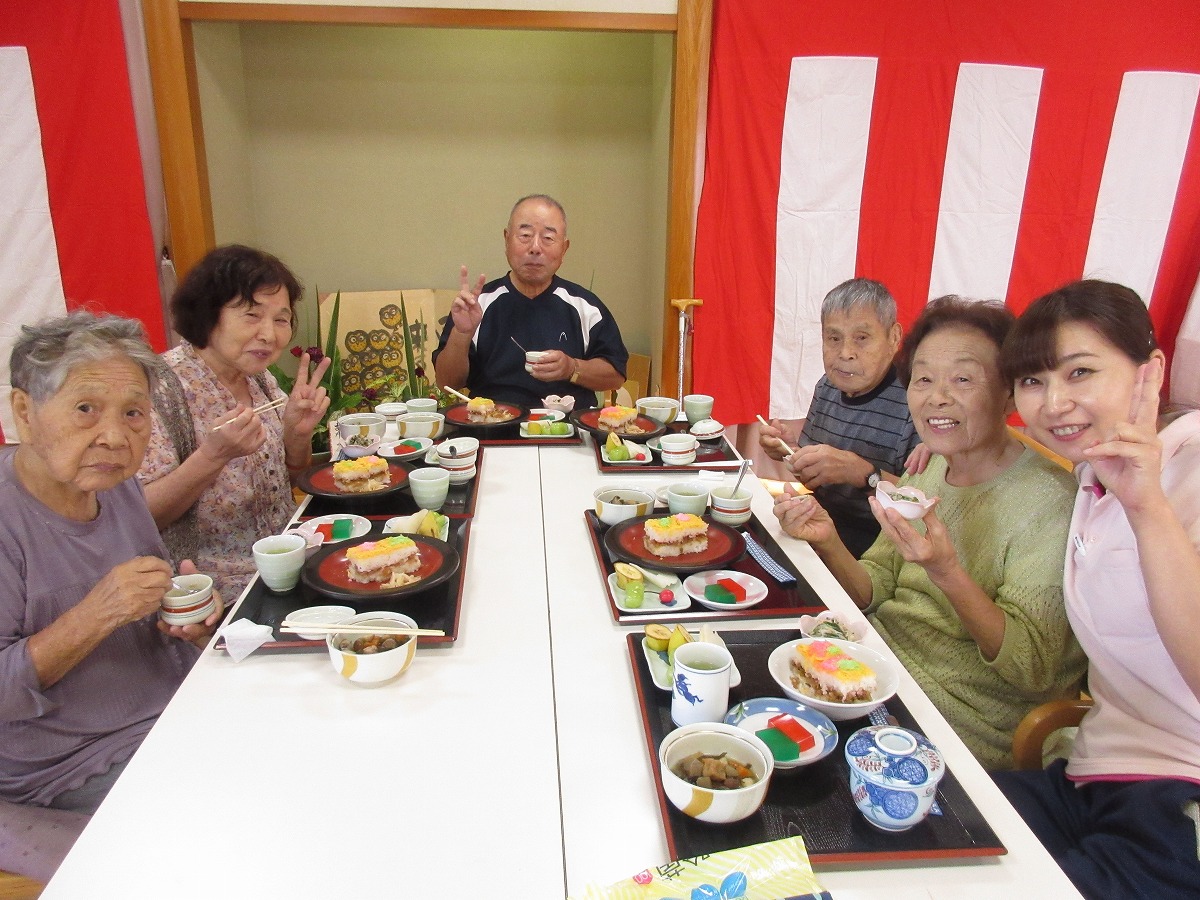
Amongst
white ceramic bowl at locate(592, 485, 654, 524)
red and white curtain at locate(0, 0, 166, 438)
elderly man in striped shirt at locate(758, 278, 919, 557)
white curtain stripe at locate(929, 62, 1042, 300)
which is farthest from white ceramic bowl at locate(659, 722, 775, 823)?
white curtain stripe at locate(929, 62, 1042, 300)

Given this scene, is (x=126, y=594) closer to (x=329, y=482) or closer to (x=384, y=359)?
(x=329, y=482)

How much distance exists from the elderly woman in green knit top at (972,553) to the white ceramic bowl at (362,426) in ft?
4.20

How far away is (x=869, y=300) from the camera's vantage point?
229 cm

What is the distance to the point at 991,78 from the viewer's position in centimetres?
362

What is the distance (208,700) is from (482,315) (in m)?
2.25

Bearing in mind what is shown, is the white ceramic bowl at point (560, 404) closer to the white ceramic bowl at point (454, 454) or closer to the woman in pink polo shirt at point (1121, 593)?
the white ceramic bowl at point (454, 454)

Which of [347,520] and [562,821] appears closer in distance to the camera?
[562,821]

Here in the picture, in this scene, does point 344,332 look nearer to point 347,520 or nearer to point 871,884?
point 347,520

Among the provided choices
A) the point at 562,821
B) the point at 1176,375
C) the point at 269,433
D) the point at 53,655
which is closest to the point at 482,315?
the point at 269,433

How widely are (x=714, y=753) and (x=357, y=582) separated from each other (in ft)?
2.61

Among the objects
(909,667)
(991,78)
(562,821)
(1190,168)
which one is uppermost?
(991,78)

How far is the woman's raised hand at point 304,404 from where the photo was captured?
7.43ft

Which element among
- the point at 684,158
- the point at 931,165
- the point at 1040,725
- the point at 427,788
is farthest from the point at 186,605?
the point at 931,165

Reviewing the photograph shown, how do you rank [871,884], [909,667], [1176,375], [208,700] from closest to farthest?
[871,884] → [208,700] → [909,667] → [1176,375]
